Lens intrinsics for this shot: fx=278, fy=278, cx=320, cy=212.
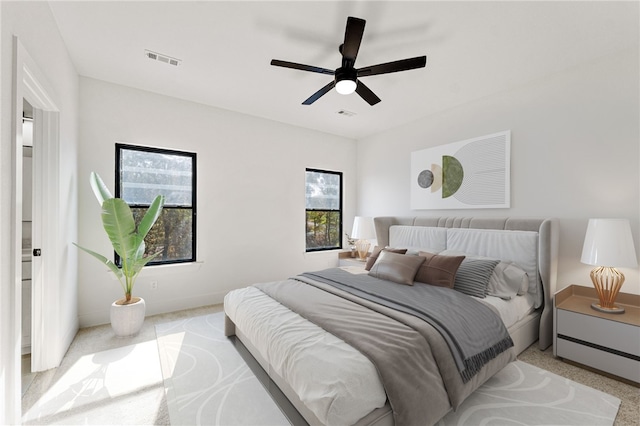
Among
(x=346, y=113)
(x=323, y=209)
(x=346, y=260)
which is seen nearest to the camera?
(x=346, y=113)

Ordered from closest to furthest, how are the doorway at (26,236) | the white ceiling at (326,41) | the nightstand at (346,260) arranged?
the white ceiling at (326,41) < the doorway at (26,236) < the nightstand at (346,260)

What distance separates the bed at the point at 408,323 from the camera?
1436 mm

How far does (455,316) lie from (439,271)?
0.81m

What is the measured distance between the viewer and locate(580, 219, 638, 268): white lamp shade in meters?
2.22

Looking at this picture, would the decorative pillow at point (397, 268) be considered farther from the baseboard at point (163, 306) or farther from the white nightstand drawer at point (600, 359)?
the baseboard at point (163, 306)

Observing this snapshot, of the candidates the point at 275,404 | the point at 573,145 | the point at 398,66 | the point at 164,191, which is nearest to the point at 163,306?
the point at 164,191

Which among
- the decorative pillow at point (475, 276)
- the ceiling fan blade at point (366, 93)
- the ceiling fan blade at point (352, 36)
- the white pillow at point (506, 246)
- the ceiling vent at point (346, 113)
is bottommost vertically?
the decorative pillow at point (475, 276)

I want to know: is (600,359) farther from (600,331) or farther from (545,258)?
(545,258)

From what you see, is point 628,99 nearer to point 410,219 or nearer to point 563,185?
point 563,185

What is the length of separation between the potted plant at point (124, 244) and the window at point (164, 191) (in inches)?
21.6

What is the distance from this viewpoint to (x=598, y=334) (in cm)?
229

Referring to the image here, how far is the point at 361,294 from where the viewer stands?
8.14 ft

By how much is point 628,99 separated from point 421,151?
82.7 inches

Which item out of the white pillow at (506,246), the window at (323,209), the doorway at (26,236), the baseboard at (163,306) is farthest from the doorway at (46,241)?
the white pillow at (506,246)
